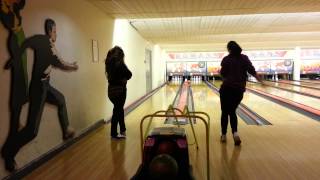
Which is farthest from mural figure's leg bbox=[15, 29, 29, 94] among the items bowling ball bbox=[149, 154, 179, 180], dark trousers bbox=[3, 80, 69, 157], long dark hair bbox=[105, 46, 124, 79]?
bowling ball bbox=[149, 154, 179, 180]

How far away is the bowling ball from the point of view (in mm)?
2258

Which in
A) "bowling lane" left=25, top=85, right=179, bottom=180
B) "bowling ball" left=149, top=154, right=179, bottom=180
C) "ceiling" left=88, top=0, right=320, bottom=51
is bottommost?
"bowling lane" left=25, top=85, right=179, bottom=180

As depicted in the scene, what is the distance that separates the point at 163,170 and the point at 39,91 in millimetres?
1704

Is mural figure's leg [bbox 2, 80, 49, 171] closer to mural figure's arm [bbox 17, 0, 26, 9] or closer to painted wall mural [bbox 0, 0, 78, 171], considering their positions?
painted wall mural [bbox 0, 0, 78, 171]

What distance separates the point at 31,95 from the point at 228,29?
6548 mm

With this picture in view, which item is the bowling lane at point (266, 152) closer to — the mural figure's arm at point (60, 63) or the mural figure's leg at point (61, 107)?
the mural figure's leg at point (61, 107)

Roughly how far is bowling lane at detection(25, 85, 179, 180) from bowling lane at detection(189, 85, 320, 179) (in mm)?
679

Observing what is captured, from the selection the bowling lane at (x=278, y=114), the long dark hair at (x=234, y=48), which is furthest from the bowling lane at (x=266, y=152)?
the long dark hair at (x=234, y=48)

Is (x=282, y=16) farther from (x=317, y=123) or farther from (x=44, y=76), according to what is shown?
(x=44, y=76)

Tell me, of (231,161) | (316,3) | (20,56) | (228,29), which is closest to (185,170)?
(231,161)

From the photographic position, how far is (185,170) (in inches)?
99.2

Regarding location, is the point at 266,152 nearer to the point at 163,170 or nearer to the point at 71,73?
the point at 163,170

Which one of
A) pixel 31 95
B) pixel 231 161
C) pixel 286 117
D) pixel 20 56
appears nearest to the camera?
pixel 20 56

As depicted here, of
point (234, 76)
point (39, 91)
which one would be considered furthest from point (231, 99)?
point (39, 91)
